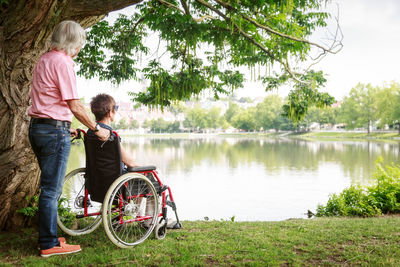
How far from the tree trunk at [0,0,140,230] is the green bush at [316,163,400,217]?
229 inches

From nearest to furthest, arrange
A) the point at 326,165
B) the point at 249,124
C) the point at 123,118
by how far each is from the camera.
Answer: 1. the point at 326,165
2. the point at 249,124
3. the point at 123,118

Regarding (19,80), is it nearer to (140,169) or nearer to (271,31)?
(140,169)

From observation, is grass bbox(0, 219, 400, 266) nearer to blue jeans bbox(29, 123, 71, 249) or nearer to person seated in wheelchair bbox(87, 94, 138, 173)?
blue jeans bbox(29, 123, 71, 249)

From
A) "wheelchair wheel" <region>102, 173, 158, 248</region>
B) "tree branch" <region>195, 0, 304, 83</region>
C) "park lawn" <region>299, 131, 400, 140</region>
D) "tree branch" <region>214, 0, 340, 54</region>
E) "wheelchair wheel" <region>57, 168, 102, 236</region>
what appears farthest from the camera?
"park lawn" <region>299, 131, 400, 140</region>

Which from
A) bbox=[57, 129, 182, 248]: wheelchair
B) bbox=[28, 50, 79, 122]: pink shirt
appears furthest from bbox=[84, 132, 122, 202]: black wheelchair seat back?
bbox=[28, 50, 79, 122]: pink shirt

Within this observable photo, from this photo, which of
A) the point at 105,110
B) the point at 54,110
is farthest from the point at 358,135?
the point at 54,110

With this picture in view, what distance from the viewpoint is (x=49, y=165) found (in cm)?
261

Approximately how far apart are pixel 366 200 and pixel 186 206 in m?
5.57

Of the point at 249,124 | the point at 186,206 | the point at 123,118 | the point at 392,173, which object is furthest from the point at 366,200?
the point at 123,118

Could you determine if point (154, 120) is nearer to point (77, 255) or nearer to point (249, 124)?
point (249, 124)

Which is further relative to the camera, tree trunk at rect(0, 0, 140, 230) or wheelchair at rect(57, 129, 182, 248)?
tree trunk at rect(0, 0, 140, 230)

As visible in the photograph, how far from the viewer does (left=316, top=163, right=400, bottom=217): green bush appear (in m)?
6.75

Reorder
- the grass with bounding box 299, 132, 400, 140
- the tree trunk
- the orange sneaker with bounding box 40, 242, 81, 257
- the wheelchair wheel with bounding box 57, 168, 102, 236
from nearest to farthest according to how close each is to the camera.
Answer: the orange sneaker with bounding box 40, 242, 81, 257 → the tree trunk → the wheelchair wheel with bounding box 57, 168, 102, 236 → the grass with bounding box 299, 132, 400, 140

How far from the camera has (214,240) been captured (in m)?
3.39
